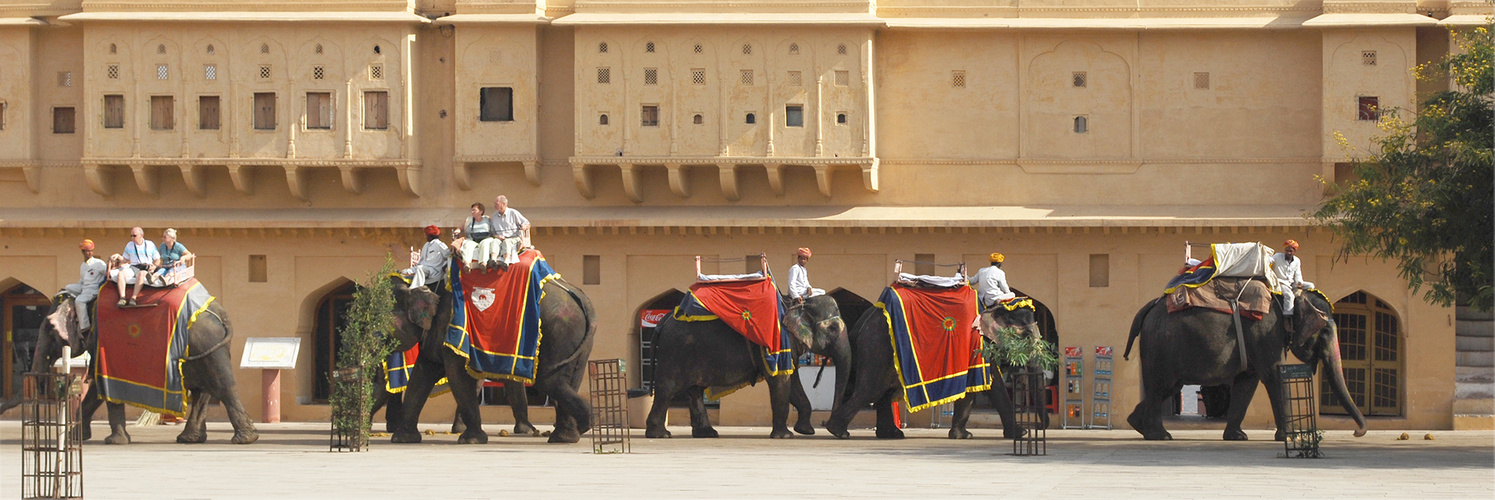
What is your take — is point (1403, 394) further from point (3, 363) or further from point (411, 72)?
point (3, 363)

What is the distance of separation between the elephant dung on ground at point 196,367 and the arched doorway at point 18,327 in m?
7.60

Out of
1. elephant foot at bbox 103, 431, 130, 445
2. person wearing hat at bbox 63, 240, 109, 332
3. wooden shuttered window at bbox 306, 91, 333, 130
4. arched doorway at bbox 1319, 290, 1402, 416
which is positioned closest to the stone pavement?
elephant foot at bbox 103, 431, 130, 445

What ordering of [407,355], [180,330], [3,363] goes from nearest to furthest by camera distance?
1. [180,330]
2. [407,355]
3. [3,363]

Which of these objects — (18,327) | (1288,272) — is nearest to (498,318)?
(1288,272)

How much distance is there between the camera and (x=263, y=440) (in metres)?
20.1

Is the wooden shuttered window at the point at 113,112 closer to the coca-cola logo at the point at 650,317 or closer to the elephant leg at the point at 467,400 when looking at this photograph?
the coca-cola logo at the point at 650,317

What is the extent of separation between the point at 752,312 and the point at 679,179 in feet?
16.2

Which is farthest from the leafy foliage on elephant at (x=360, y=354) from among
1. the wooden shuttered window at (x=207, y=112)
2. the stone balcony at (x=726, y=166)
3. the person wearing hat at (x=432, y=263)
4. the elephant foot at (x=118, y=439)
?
the wooden shuttered window at (x=207, y=112)

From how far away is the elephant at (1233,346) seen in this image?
19719mm

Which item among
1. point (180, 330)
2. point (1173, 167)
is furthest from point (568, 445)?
point (1173, 167)

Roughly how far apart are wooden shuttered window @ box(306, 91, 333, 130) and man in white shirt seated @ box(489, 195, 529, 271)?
6.77 metres

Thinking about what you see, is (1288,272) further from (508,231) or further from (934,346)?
(508,231)

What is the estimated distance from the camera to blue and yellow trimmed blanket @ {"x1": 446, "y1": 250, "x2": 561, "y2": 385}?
62.3 feet

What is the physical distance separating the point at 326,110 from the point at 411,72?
1.22 metres
